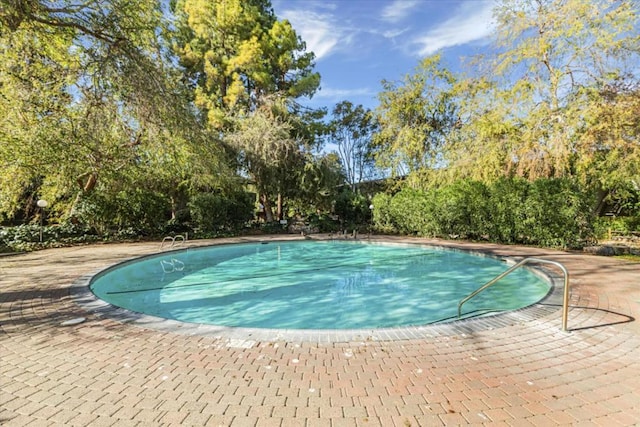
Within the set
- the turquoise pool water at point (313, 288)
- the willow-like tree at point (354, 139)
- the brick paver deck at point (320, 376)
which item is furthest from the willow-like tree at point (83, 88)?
the willow-like tree at point (354, 139)

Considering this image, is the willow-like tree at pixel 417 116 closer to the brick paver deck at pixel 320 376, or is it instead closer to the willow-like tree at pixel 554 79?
the willow-like tree at pixel 554 79

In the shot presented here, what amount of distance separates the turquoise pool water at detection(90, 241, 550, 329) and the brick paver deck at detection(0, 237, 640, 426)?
2105mm

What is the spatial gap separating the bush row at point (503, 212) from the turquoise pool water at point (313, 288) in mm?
2691

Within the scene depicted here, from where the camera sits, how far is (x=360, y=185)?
29.4 m

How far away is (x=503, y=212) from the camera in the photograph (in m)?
12.0

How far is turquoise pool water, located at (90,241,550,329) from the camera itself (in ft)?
20.0

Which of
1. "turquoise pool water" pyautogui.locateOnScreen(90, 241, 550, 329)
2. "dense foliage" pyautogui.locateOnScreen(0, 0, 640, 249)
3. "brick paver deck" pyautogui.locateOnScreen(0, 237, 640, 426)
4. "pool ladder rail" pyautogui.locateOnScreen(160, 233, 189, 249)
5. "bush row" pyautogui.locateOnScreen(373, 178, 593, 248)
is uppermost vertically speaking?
"dense foliage" pyautogui.locateOnScreen(0, 0, 640, 249)

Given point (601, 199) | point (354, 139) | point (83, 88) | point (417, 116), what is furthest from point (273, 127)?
point (601, 199)

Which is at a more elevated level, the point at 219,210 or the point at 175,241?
the point at 219,210

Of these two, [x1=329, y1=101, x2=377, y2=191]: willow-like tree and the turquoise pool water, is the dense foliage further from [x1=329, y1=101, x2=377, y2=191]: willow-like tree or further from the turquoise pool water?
[x1=329, y1=101, x2=377, y2=191]: willow-like tree

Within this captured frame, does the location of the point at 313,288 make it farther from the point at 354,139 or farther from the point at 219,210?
the point at 354,139

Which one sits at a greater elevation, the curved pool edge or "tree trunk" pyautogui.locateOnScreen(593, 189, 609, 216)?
"tree trunk" pyautogui.locateOnScreen(593, 189, 609, 216)

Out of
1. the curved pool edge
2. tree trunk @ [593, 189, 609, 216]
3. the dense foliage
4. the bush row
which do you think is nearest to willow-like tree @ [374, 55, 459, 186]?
the dense foliage

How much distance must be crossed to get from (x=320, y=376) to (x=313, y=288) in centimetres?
519
